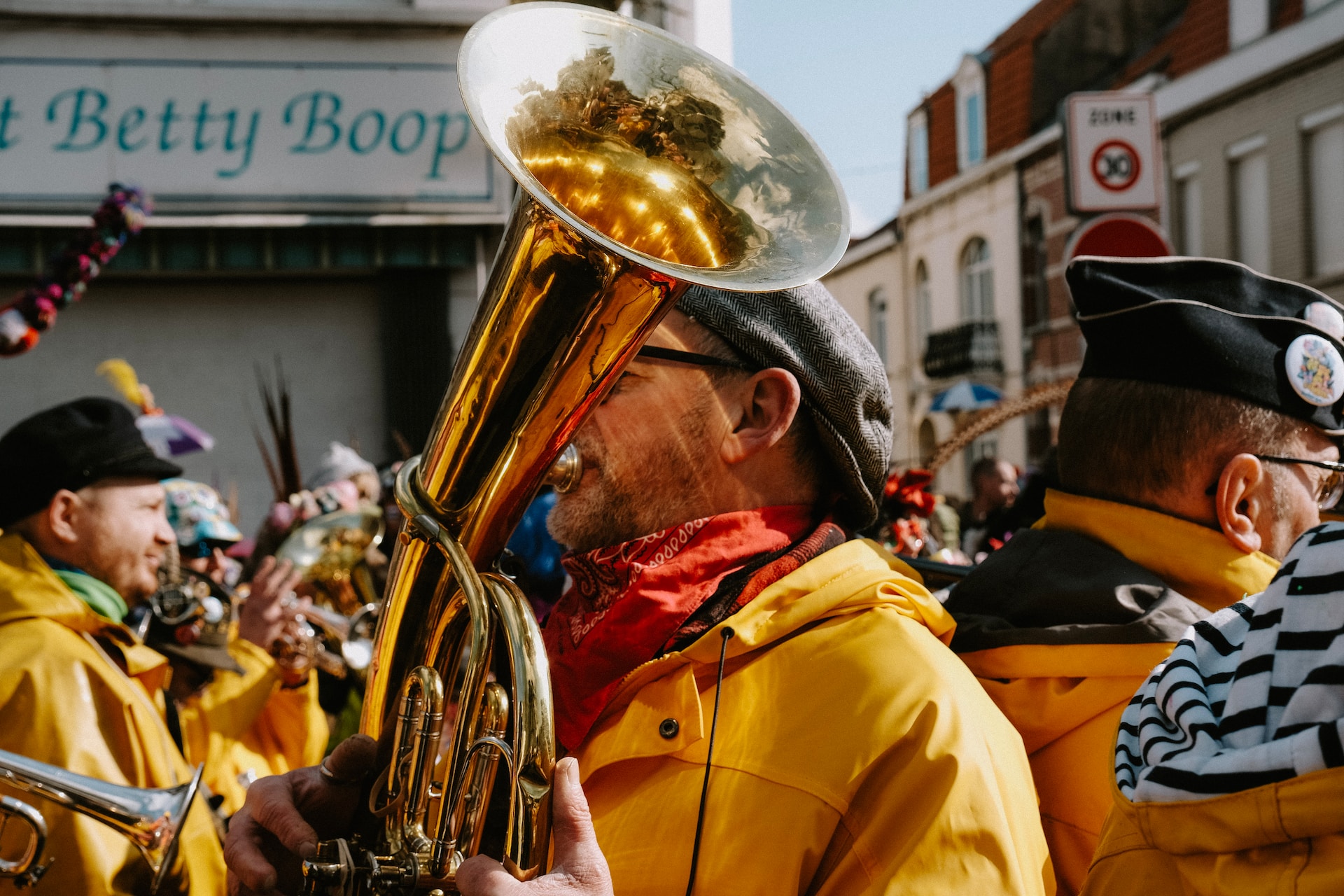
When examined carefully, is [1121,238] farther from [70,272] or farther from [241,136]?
[241,136]

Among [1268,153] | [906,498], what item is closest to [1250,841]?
[906,498]

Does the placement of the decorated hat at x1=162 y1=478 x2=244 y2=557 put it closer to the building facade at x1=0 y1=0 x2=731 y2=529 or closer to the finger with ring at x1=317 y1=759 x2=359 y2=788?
the finger with ring at x1=317 y1=759 x2=359 y2=788

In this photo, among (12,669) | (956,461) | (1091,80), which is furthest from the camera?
(956,461)

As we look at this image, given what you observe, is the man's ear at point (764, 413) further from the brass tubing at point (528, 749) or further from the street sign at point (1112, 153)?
the street sign at point (1112, 153)

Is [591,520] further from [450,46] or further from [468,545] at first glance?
[450,46]

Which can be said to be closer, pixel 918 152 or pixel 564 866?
pixel 564 866

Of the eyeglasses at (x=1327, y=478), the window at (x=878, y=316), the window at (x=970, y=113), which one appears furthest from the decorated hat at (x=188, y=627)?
the window at (x=878, y=316)

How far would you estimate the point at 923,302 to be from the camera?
88.8 ft

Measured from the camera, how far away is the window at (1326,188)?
15.0m

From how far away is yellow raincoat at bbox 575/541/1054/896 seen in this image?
1.36 meters

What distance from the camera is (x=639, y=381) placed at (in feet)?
5.60

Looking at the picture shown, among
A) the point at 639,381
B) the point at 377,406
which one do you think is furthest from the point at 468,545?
the point at 377,406

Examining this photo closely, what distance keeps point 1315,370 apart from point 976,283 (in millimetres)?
23958

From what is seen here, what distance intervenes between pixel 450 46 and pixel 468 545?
28.4 ft
